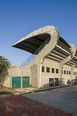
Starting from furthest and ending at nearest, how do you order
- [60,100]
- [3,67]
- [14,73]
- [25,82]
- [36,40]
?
[36,40] → [25,82] → [14,73] → [3,67] → [60,100]

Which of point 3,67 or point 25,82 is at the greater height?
point 3,67

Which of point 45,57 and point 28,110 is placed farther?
point 45,57

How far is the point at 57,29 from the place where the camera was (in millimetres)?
21266

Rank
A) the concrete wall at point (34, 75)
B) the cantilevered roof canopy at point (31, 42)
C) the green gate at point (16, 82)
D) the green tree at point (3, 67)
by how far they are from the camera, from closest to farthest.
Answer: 1. the green tree at point (3, 67)
2. the green gate at point (16, 82)
3. the concrete wall at point (34, 75)
4. the cantilevered roof canopy at point (31, 42)

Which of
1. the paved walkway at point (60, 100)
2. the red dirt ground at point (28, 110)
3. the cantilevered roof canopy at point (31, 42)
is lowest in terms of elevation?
the paved walkway at point (60, 100)

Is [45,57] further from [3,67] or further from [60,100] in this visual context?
[60,100]

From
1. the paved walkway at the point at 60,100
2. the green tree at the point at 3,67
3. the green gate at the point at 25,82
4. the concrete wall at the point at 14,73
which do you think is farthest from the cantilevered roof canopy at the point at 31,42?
the paved walkway at the point at 60,100

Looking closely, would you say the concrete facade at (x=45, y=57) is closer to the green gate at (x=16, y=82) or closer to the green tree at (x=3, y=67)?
the green gate at (x=16, y=82)

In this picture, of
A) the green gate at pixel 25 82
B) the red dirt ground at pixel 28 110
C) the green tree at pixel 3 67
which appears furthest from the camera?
the green gate at pixel 25 82

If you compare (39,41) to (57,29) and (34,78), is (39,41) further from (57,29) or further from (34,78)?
(34,78)

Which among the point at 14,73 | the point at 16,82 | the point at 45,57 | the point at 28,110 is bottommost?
the point at 28,110

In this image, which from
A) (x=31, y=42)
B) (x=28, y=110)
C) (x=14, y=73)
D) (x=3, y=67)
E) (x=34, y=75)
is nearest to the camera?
(x=28, y=110)

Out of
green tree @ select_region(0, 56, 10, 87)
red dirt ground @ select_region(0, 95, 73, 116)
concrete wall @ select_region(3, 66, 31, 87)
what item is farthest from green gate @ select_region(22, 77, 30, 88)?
red dirt ground @ select_region(0, 95, 73, 116)

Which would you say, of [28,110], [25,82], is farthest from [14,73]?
[28,110]
